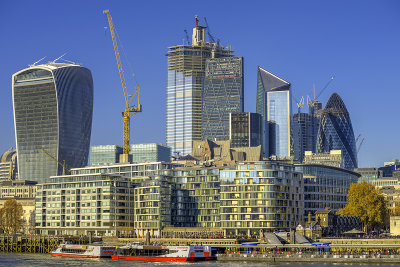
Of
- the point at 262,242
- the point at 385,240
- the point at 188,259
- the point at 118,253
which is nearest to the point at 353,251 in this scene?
the point at 385,240

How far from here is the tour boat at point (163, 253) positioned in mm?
177250

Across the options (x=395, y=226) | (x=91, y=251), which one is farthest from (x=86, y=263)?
(x=395, y=226)

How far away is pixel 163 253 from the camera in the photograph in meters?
183

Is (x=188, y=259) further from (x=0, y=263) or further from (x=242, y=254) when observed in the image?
(x=0, y=263)

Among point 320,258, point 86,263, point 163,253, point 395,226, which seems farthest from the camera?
point 395,226

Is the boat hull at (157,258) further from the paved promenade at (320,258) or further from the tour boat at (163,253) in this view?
the paved promenade at (320,258)

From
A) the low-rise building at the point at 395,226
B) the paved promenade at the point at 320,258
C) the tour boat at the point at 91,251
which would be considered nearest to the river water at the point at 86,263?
the paved promenade at the point at 320,258

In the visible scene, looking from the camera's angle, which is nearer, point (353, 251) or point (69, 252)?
point (353, 251)

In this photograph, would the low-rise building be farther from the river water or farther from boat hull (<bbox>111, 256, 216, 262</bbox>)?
boat hull (<bbox>111, 256, 216, 262</bbox>)

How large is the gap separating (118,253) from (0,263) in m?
31.5

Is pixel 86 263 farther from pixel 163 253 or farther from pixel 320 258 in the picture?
pixel 320 258

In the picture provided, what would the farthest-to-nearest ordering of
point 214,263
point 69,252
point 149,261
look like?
point 69,252 → point 149,261 → point 214,263

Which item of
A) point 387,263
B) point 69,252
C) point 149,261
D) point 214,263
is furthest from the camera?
point 69,252

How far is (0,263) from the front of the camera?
568 ft
